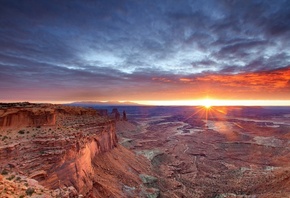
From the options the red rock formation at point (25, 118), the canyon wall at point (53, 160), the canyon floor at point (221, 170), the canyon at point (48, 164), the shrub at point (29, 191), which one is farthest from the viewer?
the canyon floor at point (221, 170)

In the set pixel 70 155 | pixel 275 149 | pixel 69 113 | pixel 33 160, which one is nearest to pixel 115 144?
pixel 69 113

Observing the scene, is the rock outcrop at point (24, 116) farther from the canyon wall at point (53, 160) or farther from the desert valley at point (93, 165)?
the canyon wall at point (53, 160)

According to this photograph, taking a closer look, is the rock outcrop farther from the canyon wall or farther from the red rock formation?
the canyon wall

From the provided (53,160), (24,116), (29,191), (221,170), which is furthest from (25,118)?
(221,170)

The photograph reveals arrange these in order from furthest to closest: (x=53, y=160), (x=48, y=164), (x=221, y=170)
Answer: (x=221, y=170) < (x=53, y=160) < (x=48, y=164)

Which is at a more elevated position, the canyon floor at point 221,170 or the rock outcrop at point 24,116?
the rock outcrop at point 24,116

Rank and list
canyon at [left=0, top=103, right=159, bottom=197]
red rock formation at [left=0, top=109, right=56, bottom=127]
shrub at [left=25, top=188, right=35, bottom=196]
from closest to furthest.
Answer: shrub at [left=25, top=188, right=35, bottom=196] < canyon at [left=0, top=103, right=159, bottom=197] < red rock formation at [left=0, top=109, right=56, bottom=127]

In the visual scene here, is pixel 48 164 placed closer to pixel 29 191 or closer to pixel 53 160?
pixel 53 160

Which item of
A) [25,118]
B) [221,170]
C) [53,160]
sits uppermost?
[25,118]

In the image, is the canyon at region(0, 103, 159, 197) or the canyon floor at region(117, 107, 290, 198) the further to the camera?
the canyon floor at region(117, 107, 290, 198)

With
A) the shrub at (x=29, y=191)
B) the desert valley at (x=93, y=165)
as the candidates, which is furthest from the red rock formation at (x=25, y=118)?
the shrub at (x=29, y=191)

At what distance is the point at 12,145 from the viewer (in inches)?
758

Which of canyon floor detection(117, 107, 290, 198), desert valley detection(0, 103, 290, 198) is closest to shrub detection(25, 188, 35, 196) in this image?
desert valley detection(0, 103, 290, 198)

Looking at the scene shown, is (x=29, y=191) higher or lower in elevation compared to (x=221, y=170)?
Answer: higher
